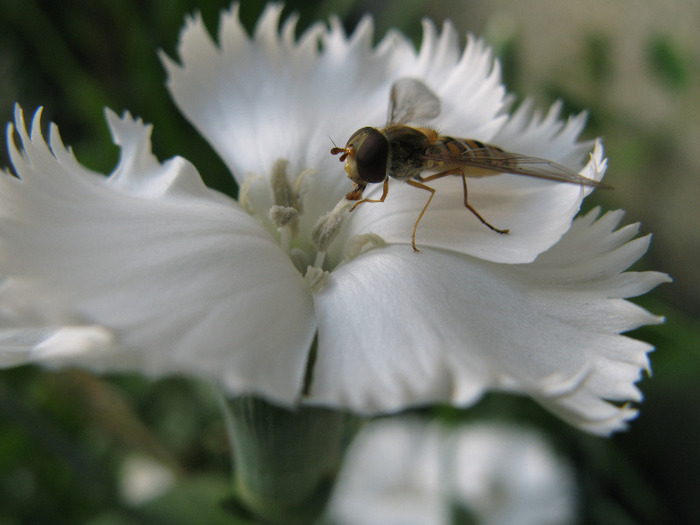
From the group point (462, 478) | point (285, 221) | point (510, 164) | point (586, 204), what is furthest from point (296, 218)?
point (462, 478)

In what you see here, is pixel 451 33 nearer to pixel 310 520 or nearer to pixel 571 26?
pixel 310 520

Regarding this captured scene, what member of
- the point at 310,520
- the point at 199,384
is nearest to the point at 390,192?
the point at 310,520

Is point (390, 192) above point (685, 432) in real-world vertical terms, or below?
above

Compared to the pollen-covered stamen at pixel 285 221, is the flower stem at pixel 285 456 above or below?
below

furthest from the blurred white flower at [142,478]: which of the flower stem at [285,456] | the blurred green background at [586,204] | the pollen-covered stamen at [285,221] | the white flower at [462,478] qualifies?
the pollen-covered stamen at [285,221]

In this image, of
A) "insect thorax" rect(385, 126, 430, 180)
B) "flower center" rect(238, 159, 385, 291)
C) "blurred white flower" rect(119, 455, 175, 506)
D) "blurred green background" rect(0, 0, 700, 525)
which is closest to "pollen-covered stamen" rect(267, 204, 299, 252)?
"flower center" rect(238, 159, 385, 291)

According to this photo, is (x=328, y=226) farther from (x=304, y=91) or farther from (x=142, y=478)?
(x=142, y=478)

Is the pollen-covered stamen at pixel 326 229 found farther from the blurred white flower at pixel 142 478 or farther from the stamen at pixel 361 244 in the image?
the blurred white flower at pixel 142 478
